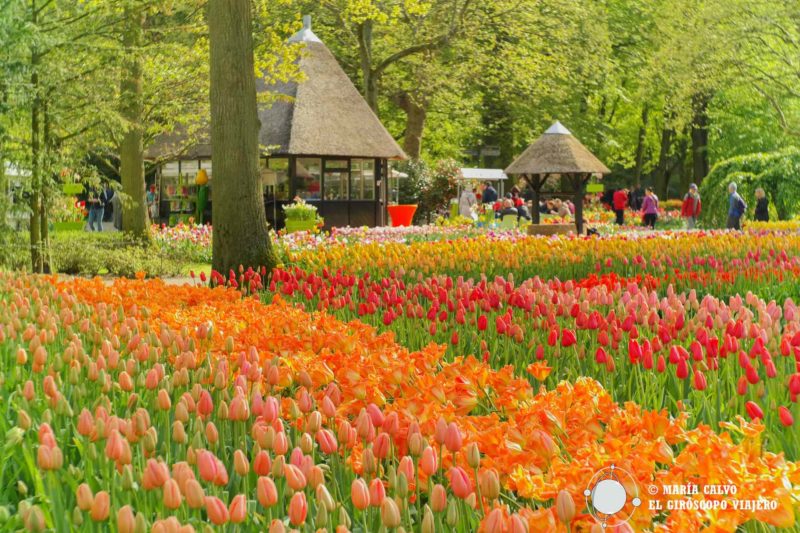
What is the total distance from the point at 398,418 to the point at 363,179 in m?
28.2

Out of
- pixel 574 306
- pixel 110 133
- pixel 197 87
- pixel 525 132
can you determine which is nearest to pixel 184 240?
pixel 197 87

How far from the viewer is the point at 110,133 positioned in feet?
50.8

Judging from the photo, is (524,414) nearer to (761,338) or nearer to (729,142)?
(761,338)

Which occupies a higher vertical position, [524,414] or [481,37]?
[481,37]

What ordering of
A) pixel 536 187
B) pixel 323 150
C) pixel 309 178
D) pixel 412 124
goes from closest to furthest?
1. pixel 536 187
2. pixel 323 150
3. pixel 309 178
4. pixel 412 124

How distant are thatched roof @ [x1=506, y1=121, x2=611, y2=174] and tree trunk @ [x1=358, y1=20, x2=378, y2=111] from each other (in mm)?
8328

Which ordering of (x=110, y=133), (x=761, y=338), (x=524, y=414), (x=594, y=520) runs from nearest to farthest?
1. (x=594, y=520)
2. (x=524, y=414)
3. (x=761, y=338)
4. (x=110, y=133)

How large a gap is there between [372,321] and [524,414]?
130 inches

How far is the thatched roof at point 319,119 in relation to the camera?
1142 inches


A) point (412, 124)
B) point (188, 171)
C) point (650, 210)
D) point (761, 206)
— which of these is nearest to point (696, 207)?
point (650, 210)

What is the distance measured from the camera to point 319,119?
Answer: 29875mm

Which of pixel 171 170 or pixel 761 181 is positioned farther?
pixel 171 170

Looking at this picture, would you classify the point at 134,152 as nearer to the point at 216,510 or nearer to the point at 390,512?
the point at 216,510

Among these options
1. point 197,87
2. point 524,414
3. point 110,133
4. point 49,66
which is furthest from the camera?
point 197,87
